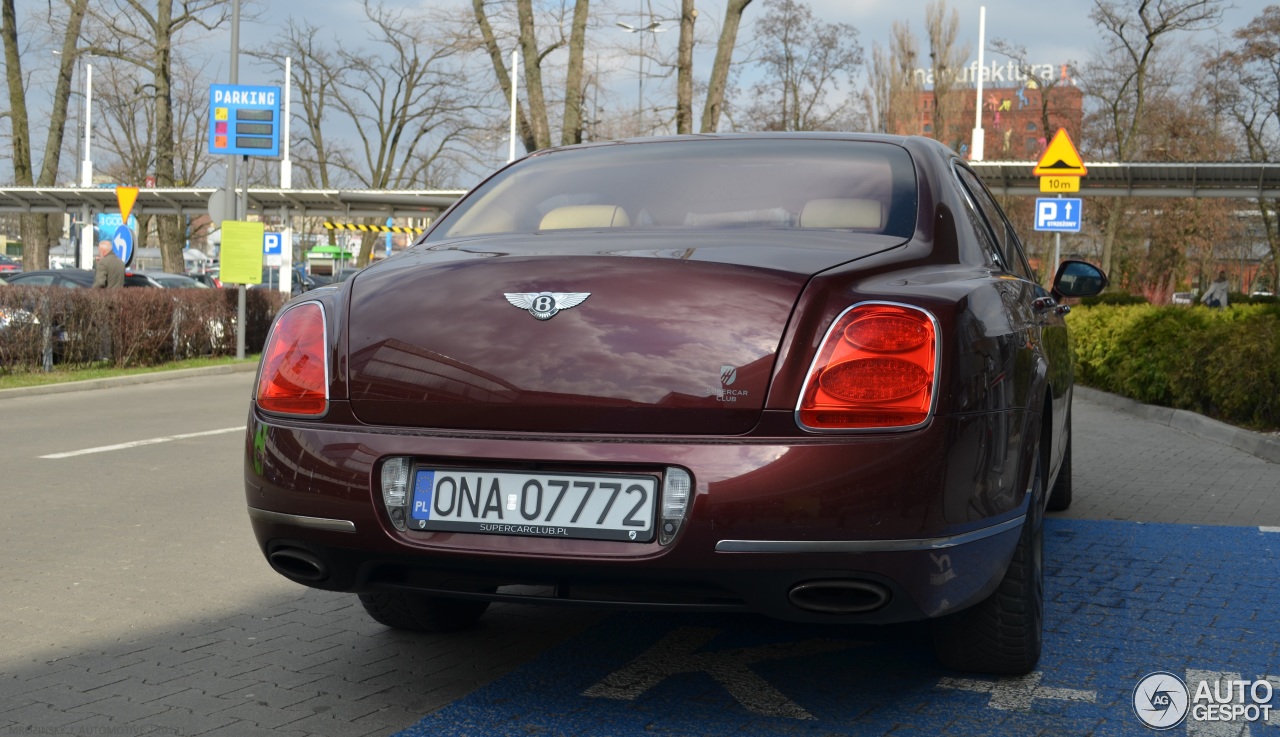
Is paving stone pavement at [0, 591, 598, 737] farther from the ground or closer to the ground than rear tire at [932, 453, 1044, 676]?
closer to the ground

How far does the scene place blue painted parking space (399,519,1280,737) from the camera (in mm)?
3404

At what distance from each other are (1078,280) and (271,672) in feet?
12.1

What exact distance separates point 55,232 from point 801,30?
2081 inches

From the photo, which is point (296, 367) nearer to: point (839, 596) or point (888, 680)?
point (839, 596)

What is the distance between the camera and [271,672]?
3.86 m

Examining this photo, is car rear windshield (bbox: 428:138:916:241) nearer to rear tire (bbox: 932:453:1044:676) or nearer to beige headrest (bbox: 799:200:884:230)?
beige headrest (bbox: 799:200:884:230)

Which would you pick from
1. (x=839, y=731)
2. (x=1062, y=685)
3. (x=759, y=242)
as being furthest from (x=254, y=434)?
(x=1062, y=685)

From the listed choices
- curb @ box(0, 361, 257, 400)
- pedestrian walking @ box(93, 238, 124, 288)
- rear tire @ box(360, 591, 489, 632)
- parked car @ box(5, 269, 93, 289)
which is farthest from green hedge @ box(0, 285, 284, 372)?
rear tire @ box(360, 591, 489, 632)

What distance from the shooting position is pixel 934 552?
9.81 ft

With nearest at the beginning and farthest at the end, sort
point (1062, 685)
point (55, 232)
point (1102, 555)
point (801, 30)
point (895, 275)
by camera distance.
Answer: point (895, 275) → point (1062, 685) → point (1102, 555) → point (801, 30) → point (55, 232)

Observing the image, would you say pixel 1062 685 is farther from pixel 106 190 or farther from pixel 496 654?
pixel 106 190

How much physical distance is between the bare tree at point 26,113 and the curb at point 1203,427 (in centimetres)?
2682

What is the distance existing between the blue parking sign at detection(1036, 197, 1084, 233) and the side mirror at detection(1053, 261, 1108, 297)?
15413mm

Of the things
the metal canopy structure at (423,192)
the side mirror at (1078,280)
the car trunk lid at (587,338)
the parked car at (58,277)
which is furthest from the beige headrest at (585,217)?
the metal canopy structure at (423,192)
